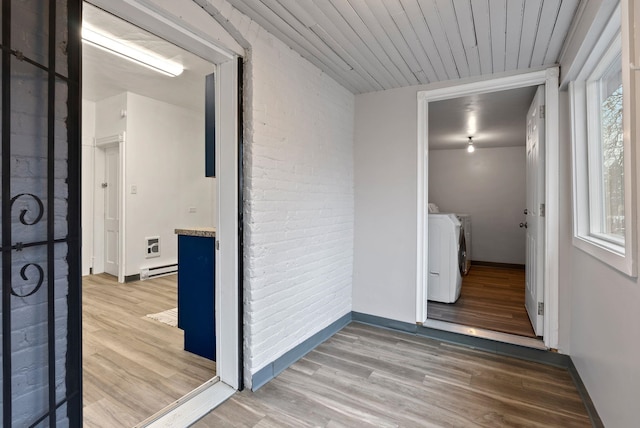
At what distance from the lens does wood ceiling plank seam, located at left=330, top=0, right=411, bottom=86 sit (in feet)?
5.52

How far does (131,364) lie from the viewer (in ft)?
7.10

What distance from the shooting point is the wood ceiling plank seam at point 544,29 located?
64.5 inches

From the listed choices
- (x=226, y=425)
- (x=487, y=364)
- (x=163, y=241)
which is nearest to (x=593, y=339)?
(x=487, y=364)

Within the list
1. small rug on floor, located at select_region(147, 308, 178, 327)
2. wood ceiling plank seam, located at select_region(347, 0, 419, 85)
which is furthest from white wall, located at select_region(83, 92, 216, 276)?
wood ceiling plank seam, located at select_region(347, 0, 419, 85)

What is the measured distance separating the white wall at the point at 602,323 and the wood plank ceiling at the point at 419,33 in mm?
222

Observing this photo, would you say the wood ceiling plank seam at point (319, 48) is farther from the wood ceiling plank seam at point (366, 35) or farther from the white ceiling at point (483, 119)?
the white ceiling at point (483, 119)

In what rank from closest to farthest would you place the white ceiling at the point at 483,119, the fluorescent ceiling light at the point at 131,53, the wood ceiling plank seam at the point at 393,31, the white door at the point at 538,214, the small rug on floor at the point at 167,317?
1. the wood ceiling plank seam at the point at 393,31
2. the white door at the point at 538,214
3. the fluorescent ceiling light at the point at 131,53
4. the small rug on floor at the point at 167,317
5. the white ceiling at the point at 483,119

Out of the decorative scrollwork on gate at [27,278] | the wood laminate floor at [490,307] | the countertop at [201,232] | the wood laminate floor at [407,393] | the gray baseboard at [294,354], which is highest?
the countertop at [201,232]

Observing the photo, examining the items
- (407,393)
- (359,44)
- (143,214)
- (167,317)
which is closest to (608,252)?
(407,393)

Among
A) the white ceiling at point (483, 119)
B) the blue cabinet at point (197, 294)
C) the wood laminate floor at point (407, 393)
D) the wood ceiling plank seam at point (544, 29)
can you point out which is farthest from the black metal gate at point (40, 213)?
the white ceiling at point (483, 119)

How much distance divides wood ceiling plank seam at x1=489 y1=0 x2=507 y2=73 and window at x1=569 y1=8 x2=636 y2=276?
472mm

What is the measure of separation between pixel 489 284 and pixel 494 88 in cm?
280

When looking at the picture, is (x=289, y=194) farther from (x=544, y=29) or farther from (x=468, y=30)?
(x=544, y=29)

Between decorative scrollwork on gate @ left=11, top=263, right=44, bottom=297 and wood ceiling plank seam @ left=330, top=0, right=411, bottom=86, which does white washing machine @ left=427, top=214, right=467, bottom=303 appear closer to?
wood ceiling plank seam @ left=330, top=0, right=411, bottom=86
